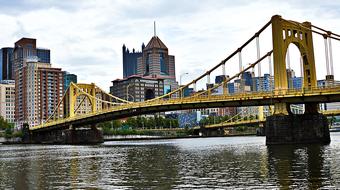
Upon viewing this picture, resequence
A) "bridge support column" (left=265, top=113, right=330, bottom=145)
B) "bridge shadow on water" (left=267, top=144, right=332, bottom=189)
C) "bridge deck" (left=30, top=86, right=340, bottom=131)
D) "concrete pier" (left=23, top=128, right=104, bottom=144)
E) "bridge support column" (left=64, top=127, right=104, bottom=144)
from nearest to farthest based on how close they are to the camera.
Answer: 1. "bridge shadow on water" (left=267, top=144, right=332, bottom=189)
2. "bridge deck" (left=30, top=86, right=340, bottom=131)
3. "bridge support column" (left=265, top=113, right=330, bottom=145)
4. "bridge support column" (left=64, top=127, right=104, bottom=144)
5. "concrete pier" (left=23, top=128, right=104, bottom=144)

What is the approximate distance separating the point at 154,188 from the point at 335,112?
110 meters

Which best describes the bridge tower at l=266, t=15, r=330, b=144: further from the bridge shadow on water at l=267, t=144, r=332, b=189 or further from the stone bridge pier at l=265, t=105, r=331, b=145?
the bridge shadow on water at l=267, t=144, r=332, b=189

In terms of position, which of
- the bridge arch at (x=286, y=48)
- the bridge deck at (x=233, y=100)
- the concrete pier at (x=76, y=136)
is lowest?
the concrete pier at (x=76, y=136)

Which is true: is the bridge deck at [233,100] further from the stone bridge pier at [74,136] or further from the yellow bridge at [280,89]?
the stone bridge pier at [74,136]

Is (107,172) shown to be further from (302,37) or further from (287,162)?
(302,37)

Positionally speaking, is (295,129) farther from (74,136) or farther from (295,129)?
(74,136)

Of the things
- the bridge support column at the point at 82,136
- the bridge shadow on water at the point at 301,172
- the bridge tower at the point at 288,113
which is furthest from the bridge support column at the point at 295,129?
the bridge support column at the point at 82,136

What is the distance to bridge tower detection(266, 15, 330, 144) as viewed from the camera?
68500 millimetres

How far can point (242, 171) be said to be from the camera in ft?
112

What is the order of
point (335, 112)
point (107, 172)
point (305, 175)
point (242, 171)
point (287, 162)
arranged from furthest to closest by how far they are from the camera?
point (335, 112)
point (287, 162)
point (107, 172)
point (242, 171)
point (305, 175)

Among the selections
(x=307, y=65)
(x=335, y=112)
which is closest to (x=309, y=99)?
(x=307, y=65)

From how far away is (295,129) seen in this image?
69.5 m

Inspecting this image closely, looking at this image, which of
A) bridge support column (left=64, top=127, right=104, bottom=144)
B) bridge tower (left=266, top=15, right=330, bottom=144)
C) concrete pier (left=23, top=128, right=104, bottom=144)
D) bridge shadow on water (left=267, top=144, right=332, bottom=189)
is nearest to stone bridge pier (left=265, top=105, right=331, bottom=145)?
bridge tower (left=266, top=15, right=330, bottom=144)

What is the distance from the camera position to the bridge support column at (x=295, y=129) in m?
68.3
